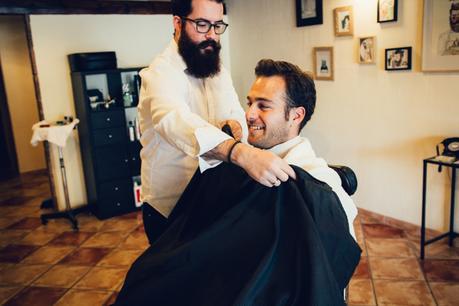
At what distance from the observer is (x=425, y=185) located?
2.93m

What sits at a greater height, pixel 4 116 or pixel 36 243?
pixel 4 116

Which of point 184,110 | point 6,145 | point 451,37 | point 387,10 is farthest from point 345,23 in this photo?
point 6,145

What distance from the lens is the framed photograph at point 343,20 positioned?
11.4ft

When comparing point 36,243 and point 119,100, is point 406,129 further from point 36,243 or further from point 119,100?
point 36,243

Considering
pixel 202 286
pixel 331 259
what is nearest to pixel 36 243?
pixel 202 286

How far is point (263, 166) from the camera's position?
1.10 metres

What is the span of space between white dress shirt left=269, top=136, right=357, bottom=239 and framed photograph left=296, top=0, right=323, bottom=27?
2453 millimetres

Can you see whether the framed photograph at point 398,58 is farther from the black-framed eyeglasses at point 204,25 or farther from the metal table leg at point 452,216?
the black-framed eyeglasses at point 204,25

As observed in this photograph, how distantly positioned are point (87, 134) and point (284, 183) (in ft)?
10.1

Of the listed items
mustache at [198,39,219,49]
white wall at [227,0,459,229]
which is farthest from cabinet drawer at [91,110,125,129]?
mustache at [198,39,219,49]

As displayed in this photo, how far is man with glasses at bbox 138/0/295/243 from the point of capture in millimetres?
1308

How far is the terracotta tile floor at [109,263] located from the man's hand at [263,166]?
5.75ft

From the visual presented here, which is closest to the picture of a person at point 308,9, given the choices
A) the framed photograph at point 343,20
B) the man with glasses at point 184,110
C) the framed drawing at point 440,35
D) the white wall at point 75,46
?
the framed photograph at point 343,20

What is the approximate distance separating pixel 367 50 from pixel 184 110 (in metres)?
2.44
